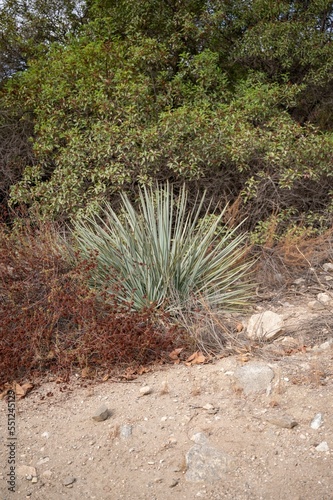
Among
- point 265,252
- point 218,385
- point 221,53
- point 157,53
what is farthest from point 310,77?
point 218,385

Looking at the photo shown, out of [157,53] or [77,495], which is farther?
[157,53]

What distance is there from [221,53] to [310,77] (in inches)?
56.4

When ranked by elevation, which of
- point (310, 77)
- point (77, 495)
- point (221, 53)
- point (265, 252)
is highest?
point (221, 53)

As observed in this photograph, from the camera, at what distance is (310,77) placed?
8.88 m

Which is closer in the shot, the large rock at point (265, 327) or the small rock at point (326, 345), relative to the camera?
the small rock at point (326, 345)

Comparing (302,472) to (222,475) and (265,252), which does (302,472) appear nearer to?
(222,475)

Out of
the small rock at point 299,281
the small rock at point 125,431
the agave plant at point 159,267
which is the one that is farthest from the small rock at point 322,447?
the small rock at point 299,281

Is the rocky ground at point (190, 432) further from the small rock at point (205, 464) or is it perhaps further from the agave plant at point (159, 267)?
the agave plant at point (159, 267)

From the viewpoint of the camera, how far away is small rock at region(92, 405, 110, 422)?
357cm

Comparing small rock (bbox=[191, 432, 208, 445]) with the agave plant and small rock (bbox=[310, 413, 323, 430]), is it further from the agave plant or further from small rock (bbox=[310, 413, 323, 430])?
the agave plant

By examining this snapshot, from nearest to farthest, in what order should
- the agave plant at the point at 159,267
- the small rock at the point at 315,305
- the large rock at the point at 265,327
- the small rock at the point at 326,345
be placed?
the small rock at the point at 326,345
the large rock at the point at 265,327
the agave plant at the point at 159,267
the small rock at the point at 315,305

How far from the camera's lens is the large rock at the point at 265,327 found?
4.50 meters

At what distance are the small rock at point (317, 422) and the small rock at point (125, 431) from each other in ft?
3.51

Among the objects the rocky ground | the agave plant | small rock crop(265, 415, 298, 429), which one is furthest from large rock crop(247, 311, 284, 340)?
small rock crop(265, 415, 298, 429)
